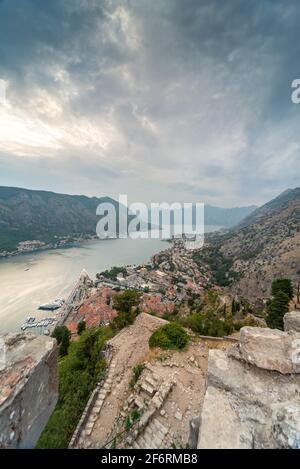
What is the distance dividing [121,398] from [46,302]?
Result: 37.8 m

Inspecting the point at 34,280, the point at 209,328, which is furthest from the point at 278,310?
the point at 34,280

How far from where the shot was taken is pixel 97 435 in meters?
5.20

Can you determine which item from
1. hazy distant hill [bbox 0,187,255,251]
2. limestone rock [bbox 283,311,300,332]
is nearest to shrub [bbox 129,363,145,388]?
limestone rock [bbox 283,311,300,332]

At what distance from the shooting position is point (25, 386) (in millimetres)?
3188

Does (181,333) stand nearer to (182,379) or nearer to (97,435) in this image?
(182,379)

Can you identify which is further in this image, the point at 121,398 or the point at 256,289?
the point at 256,289

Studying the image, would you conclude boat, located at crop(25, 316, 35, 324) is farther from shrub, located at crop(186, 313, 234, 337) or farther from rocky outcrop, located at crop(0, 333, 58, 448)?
rocky outcrop, located at crop(0, 333, 58, 448)

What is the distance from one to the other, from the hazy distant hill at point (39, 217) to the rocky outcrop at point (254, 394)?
9031 cm

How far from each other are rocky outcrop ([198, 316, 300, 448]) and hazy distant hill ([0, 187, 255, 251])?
90312 mm

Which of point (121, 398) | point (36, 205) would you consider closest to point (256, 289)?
point (121, 398)

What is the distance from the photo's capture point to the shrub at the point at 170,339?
7824 millimetres
